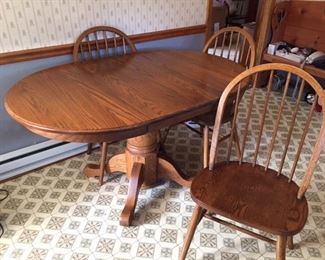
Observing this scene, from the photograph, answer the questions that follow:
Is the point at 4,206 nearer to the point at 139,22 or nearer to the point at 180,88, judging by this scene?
the point at 180,88

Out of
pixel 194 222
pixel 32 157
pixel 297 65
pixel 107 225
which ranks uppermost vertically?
pixel 297 65

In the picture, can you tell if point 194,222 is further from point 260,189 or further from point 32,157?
point 32,157

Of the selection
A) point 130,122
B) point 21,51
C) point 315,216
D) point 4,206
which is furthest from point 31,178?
point 315,216

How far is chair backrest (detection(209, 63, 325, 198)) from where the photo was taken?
3.89ft

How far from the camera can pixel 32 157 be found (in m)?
1.94

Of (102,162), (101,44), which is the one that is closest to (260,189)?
(102,162)

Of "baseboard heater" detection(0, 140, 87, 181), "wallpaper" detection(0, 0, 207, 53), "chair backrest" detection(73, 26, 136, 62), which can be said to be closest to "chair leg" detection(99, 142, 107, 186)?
"baseboard heater" detection(0, 140, 87, 181)

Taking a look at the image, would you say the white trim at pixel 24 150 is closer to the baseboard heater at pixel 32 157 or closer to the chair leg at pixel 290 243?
the baseboard heater at pixel 32 157

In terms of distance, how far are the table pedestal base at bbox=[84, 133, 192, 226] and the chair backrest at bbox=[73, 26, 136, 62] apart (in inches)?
24.7

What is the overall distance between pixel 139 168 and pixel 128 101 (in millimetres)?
535

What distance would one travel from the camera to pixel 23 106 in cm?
125

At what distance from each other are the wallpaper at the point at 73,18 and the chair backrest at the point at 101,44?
63 mm

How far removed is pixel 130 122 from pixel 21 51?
968 mm

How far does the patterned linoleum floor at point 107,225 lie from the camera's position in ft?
4.89
